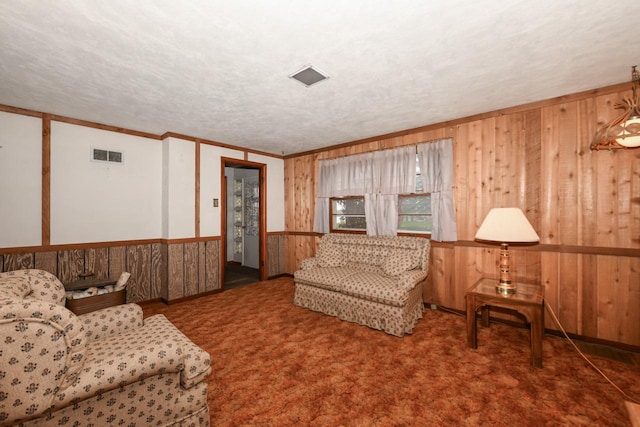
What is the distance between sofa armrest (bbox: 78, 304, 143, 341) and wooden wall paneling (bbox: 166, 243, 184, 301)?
2.16m

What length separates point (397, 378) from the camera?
2174 mm

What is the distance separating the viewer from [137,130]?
159 inches

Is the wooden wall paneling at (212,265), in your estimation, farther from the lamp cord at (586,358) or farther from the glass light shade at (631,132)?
the glass light shade at (631,132)

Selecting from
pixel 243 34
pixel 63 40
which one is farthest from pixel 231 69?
pixel 63 40

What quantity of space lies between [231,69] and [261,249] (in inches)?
146

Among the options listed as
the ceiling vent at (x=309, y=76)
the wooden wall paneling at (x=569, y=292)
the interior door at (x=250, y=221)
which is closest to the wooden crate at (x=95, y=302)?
the ceiling vent at (x=309, y=76)

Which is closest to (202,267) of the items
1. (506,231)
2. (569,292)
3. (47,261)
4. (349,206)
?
(47,261)

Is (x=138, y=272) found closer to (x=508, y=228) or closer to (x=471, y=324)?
(x=471, y=324)

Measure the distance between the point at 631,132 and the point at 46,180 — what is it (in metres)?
5.93

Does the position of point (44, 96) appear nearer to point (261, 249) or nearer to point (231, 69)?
point (231, 69)

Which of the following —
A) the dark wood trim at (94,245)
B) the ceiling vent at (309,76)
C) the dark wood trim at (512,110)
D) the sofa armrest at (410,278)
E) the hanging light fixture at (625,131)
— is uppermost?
the ceiling vent at (309,76)

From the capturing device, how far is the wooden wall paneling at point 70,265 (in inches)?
134

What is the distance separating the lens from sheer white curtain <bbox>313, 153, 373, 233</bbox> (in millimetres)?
4511

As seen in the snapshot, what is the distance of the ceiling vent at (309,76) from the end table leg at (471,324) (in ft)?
8.28
